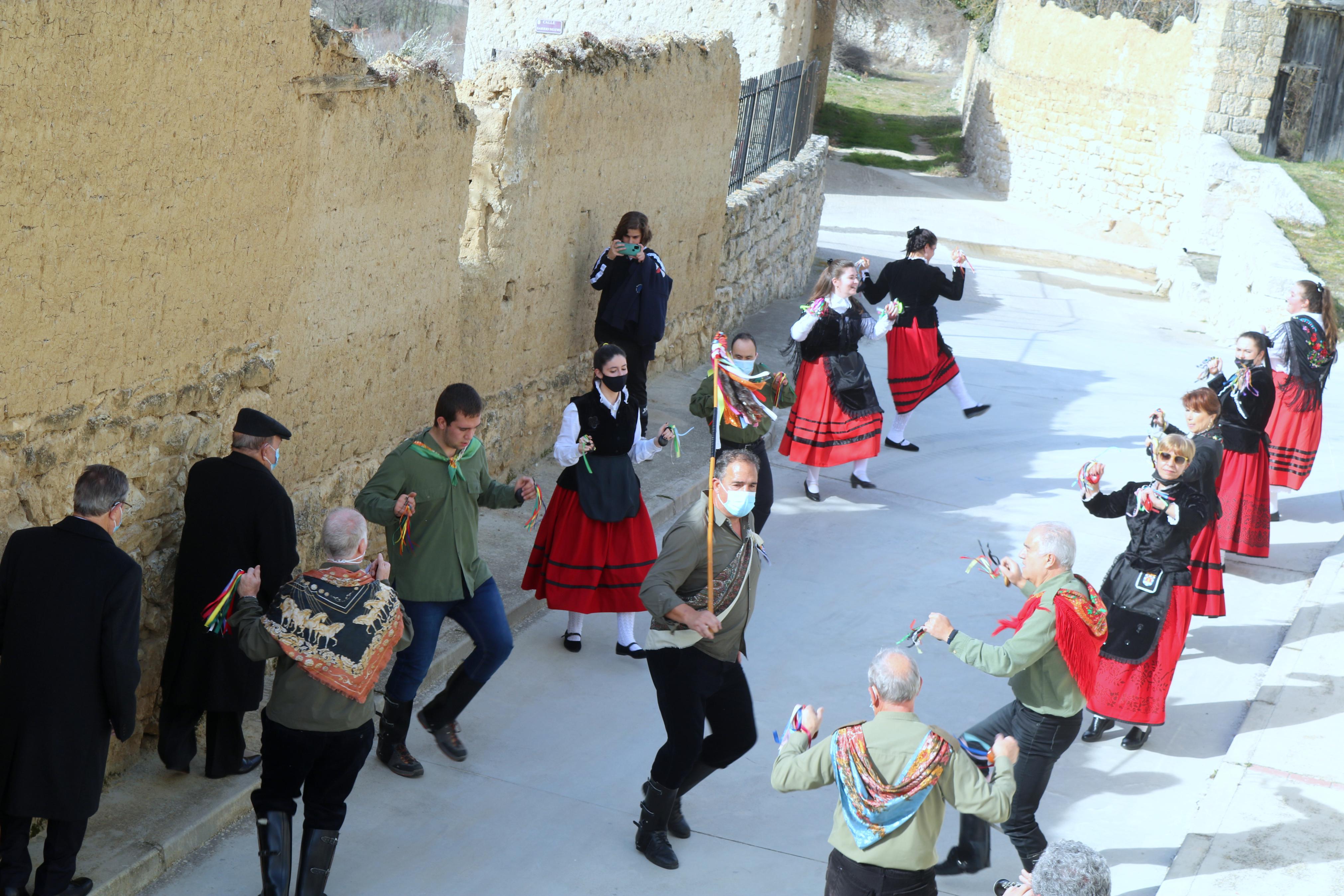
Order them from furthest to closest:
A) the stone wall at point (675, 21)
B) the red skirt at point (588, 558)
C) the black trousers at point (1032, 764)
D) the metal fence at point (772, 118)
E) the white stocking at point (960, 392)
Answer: the stone wall at point (675, 21)
the metal fence at point (772, 118)
the white stocking at point (960, 392)
the red skirt at point (588, 558)
the black trousers at point (1032, 764)

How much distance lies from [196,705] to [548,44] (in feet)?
16.1

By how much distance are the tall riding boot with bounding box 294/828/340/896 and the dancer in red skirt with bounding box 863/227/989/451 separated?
20.7 feet

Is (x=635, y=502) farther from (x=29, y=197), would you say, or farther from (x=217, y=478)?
(x=29, y=197)

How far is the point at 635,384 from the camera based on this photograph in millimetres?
9062

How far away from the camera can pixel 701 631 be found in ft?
15.1

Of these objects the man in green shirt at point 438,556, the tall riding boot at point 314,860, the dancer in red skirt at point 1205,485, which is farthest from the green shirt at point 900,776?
the dancer in red skirt at point 1205,485

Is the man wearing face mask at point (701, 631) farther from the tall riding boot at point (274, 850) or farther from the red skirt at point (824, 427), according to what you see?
the red skirt at point (824, 427)

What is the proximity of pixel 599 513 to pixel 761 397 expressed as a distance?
1.28 m

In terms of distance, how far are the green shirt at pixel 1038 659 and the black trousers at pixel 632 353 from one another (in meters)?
4.31

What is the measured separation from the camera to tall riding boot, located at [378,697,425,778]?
5.26 m

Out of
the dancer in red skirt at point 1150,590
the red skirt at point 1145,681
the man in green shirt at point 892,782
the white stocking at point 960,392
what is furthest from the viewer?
the white stocking at point 960,392

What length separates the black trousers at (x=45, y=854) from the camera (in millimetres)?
4086

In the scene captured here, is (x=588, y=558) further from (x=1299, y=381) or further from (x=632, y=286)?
(x=1299, y=381)

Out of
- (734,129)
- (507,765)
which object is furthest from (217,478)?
(734,129)
